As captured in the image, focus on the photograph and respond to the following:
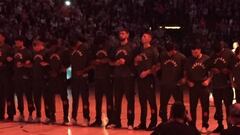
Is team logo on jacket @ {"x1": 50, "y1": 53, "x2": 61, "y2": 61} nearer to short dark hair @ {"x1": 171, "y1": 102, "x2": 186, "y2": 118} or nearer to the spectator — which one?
short dark hair @ {"x1": 171, "y1": 102, "x2": 186, "y2": 118}

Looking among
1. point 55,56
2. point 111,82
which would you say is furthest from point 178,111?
point 55,56

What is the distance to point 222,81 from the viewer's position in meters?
11.3

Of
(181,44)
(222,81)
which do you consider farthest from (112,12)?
(222,81)

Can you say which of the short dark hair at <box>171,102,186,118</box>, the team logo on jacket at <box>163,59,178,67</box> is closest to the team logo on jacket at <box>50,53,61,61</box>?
the team logo on jacket at <box>163,59,178,67</box>

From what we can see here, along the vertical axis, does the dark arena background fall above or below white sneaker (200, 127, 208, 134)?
above

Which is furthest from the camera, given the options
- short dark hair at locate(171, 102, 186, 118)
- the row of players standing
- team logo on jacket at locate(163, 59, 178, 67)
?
team logo on jacket at locate(163, 59, 178, 67)

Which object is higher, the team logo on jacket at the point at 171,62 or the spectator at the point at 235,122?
the team logo on jacket at the point at 171,62

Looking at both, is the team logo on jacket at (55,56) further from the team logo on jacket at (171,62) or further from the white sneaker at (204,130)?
the white sneaker at (204,130)

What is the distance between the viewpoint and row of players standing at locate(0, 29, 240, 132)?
444 inches

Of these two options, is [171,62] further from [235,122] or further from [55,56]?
[235,122]

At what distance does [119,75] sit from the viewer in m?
12.0

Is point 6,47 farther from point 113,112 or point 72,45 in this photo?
point 113,112

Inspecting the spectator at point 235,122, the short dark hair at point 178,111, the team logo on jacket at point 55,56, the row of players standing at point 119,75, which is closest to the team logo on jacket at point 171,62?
the row of players standing at point 119,75

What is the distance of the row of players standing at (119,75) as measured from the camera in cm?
1129
